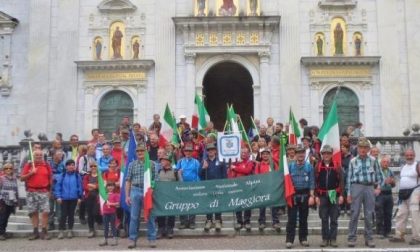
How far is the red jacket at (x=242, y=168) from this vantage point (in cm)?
1552

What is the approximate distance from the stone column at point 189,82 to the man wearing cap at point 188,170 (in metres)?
11.7

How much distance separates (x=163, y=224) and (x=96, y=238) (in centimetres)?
183

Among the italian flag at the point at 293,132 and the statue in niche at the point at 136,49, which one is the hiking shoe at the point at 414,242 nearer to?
the italian flag at the point at 293,132

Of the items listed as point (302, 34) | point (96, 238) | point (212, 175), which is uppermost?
point (302, 34)

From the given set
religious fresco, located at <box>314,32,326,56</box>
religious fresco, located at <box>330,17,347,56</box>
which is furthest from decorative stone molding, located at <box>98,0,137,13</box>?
religious fresco, located at <box>330,17,347,56</box>

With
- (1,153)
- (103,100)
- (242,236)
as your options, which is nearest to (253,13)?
(103,100)

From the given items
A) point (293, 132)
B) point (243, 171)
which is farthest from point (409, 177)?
point (293, 132)

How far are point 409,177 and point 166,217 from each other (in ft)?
19.5

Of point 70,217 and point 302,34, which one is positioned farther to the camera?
point 302,34

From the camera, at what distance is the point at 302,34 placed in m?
27.7

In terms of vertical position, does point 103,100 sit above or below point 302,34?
below

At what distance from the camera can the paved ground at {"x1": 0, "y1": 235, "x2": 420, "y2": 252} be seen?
1289cm

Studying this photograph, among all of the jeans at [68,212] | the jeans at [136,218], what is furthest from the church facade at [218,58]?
the jeans at [136,218]

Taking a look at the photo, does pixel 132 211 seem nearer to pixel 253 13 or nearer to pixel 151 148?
pixel 151 148
